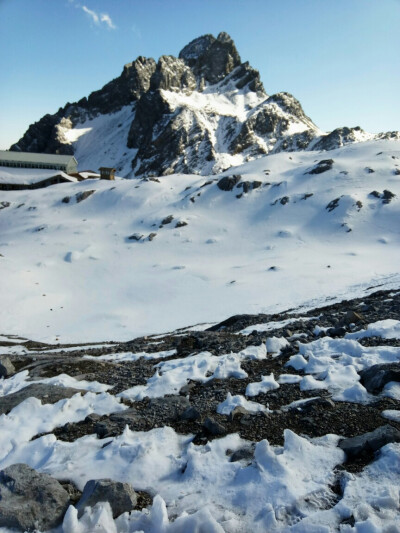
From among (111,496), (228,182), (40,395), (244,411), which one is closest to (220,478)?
(111,496)

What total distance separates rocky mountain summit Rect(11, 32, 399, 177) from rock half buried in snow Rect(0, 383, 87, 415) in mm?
105998

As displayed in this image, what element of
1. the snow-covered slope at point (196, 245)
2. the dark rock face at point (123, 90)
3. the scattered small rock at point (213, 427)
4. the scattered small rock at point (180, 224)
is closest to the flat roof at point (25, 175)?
the snow-covered slope at point (196, 245)

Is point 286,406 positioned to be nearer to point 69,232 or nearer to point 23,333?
point 23,333

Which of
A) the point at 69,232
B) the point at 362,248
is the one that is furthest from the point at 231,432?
the point at 69,232

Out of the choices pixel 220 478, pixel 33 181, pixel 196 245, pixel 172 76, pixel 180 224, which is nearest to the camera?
pixel 220 478

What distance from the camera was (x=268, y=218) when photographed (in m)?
49.7

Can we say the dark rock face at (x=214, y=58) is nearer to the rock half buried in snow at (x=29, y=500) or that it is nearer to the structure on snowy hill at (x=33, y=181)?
the structure on snowy hill at (x=33, y=181)

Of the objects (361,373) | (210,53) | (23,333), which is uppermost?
(210,53)

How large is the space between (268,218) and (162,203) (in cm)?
1954

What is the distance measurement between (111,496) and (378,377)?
509cm

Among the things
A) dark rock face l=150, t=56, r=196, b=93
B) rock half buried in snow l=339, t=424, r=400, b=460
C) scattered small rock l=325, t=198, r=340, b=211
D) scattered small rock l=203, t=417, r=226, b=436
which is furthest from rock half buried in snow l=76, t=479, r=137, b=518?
dark rock face l=150, t=56, r=196, b=93

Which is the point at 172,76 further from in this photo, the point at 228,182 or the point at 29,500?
the point at 29,500

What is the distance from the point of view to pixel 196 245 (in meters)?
45.1

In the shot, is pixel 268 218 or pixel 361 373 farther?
pixel 268 218
